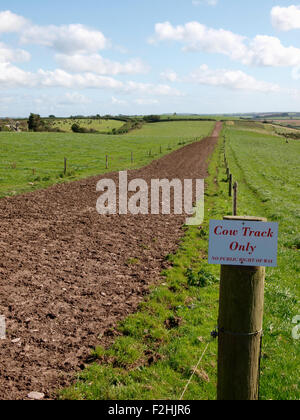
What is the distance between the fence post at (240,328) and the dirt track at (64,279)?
9.24 feet

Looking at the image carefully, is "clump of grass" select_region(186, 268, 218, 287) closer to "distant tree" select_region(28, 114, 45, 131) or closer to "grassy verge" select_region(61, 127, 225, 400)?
"grassy verge" select_region(61, 127, 225, 400)

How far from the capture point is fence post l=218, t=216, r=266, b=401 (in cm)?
356

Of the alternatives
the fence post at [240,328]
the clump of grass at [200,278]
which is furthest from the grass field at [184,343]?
the fence post at [240,328]

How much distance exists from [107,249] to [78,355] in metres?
5.32

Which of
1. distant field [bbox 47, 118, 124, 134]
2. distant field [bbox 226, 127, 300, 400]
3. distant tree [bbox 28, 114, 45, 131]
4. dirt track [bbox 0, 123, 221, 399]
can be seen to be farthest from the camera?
distant field [bbox 47, 118, 124, 134]

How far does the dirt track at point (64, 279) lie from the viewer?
577 cm

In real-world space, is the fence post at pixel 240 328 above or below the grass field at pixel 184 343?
above

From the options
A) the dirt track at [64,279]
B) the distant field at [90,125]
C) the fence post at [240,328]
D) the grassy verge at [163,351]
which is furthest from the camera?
the distant field at [90,125]

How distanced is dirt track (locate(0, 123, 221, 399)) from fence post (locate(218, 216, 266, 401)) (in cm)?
282

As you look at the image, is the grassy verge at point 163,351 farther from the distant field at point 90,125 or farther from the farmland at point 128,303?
the distant field at point 90,125

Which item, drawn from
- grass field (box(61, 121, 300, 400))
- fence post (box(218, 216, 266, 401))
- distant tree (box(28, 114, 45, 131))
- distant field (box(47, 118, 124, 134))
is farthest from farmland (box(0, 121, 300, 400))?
distant field (box(47, 118, 124, 134))

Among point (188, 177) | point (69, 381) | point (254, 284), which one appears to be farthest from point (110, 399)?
point (188, 177)

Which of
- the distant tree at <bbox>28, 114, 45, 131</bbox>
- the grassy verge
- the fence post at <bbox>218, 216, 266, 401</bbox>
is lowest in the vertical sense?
the grassy verge

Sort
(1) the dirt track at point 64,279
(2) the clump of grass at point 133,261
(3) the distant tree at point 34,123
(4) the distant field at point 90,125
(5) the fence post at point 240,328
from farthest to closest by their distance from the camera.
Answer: (4) the distant field at point 90,125 → (3) the distant tree at point 34,123 → (2) the clump of grass at point 133,261 → (1) the dirt track at point 64,279 → (5) the fence post at point 240,328
